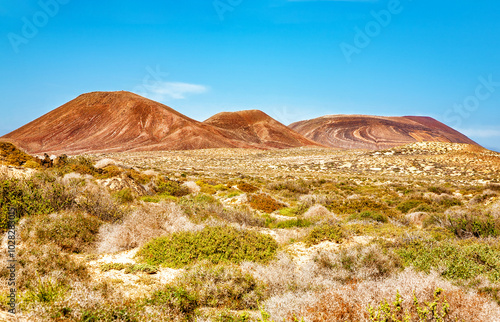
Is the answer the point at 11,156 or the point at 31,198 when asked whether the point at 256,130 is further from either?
the point at 31,198

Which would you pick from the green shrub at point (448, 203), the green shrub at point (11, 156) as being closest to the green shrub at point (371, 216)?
the green shrub at point (448, 203)

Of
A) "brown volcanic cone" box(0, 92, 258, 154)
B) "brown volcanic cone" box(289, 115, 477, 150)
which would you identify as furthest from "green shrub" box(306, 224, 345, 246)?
"brown volcanic cone" box(289, 115, 477, 150)

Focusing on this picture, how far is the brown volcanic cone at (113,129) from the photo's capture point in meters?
75.4

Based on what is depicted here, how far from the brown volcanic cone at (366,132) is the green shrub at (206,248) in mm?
103991

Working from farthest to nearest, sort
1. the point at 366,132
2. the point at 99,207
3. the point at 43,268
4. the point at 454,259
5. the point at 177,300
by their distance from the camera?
the point at 366,132 < the point at 99,207 < the point at 454,259 < the point at 43,268 < the point at 177,300

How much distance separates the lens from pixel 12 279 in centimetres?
451

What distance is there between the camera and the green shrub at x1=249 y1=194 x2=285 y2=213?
1371cm

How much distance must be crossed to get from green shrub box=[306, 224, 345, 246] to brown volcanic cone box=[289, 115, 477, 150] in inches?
4010

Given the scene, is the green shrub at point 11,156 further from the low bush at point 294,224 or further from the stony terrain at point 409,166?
the stony terrain at point 409,166

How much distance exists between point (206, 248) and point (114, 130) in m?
84.9

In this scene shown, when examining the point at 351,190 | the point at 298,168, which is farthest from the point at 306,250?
the point at 298,168

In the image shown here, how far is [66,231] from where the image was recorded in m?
7.02

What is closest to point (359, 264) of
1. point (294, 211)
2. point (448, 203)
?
point (294, 211)

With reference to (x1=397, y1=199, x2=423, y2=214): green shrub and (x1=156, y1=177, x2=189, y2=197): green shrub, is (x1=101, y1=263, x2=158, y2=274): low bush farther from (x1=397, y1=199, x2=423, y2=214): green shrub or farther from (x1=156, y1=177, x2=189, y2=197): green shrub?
(x1=397, y1=199, x2=423, y2=214): green shrub
